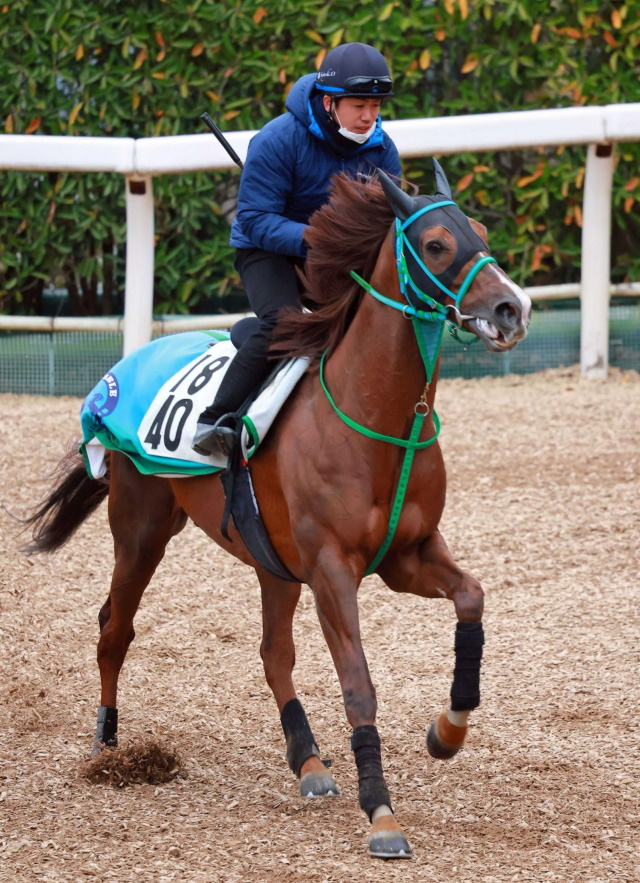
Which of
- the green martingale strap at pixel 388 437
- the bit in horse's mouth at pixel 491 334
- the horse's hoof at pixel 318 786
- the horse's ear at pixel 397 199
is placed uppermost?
the horse's ear at pixel 397 199

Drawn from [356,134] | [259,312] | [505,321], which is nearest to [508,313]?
[505,321]

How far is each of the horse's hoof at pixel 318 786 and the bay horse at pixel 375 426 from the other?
44 centimetres

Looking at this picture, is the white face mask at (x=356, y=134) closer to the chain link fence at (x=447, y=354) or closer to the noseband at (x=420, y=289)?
the noseband at (x=420, y=289)

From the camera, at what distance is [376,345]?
3918mm

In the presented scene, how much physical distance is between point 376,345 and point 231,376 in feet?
2.26

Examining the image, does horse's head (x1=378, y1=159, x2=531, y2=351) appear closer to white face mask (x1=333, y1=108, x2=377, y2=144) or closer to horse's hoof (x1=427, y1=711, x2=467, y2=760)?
white face mask (x1=333, y1=108, x2=377, y2=144)

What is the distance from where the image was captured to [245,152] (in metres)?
8.70

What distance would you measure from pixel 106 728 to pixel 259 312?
1.71 m

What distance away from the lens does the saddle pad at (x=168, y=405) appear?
4.25 metres

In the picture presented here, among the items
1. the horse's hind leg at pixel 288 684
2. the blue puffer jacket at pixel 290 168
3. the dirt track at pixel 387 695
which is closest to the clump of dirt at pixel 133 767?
the dirt track at pixel 387 695

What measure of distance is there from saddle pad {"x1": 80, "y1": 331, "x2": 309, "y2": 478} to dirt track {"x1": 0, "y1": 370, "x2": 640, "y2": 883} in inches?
42.5

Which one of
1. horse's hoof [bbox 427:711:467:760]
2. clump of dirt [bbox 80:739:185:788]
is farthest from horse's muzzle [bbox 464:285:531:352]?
clump of dirt [bbox 80:739:185:788]

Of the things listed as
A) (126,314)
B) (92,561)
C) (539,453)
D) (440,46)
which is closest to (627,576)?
(539,453)

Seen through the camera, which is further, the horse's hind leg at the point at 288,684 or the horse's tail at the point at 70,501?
the horse's tail at the point at 70,501
